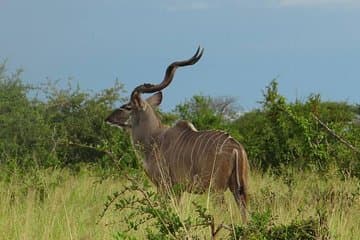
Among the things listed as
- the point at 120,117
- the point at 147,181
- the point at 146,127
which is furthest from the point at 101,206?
the point at 120,117

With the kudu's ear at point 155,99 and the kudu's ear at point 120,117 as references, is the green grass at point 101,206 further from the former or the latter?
the kudu's ear at point 155,99

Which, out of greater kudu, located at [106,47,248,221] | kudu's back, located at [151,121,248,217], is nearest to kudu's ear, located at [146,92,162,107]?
greater kudu, located at [106,47,248,221]

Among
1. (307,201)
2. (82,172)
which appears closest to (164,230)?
(307,201)

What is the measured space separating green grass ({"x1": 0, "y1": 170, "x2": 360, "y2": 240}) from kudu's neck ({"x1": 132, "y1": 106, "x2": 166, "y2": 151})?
535 millimetres

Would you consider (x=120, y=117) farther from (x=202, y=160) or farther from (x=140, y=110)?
(x=202, y=160)

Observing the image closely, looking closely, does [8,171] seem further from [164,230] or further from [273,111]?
[164,230]

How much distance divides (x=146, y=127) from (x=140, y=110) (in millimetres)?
223

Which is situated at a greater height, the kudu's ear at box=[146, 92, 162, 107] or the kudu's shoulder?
the kudu's ear at box=[146, 92, 162, 107]

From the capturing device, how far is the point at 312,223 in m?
3.24

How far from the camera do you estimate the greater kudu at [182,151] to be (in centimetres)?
677

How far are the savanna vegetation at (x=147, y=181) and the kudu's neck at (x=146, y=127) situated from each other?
11.5 inches

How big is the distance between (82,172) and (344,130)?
3.30 m

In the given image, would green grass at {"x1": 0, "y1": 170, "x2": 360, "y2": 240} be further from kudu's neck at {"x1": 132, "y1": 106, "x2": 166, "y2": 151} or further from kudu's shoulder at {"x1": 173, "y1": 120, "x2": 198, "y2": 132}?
kudu's shoulder at {"x1": 173, "y1": 120, "x2": 198, "y2": 132}

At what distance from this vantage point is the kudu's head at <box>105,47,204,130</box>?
8.33 metres
